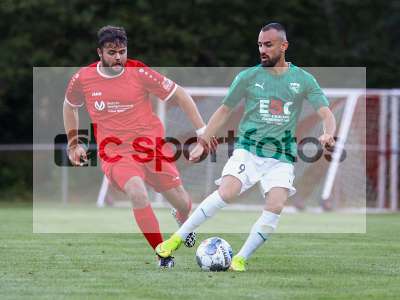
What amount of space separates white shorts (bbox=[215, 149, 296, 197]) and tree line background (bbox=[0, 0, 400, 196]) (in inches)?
650

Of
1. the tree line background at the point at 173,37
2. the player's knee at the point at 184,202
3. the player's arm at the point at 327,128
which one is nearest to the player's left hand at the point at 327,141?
the player's arm at the point at 327,128

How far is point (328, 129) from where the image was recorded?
829 cm

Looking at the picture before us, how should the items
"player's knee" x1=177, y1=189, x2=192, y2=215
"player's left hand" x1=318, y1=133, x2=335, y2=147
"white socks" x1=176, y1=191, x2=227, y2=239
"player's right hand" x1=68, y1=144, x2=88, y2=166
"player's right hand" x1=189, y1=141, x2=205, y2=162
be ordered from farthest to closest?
"player's knee" x1=177, y1=189, x2=192, y2=215
"player's right hand" x1=68, y1=144, x2=88, y2=166
"white socks" x1=176, y1=191, x2=227, y2=239
"player's right hand" x1=189, y1=141, x2=205, y2=162
"player's left hand" x1=318, y1=133, x2=335, y2=147

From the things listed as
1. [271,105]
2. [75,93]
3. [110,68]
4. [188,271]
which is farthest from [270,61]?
[75,93]

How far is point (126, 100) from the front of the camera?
29.8ft

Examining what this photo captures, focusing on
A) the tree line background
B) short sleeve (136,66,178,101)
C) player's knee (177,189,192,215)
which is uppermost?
the tree line background

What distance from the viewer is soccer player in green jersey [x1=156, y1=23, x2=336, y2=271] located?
8242 mm

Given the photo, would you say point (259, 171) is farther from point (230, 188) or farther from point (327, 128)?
point (327, 128)

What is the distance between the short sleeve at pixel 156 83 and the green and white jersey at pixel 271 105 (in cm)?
81

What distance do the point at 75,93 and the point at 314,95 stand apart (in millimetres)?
2236

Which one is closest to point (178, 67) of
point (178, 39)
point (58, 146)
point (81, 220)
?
point (178, 39)

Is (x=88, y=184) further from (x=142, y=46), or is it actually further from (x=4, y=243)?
(x=4, y=243)

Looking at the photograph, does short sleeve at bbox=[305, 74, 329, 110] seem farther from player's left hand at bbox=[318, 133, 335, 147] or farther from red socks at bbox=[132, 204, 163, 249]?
red socks at bbox=[132, 204, 163, 249]

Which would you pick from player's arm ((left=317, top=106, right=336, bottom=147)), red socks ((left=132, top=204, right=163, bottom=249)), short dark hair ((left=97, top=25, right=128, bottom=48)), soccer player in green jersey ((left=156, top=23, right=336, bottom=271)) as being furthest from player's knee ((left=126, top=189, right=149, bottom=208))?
player's arm ((left=317, top=106, right=336, bottom=147))
